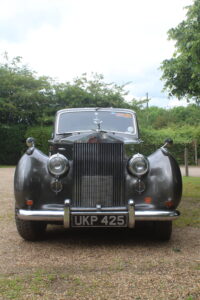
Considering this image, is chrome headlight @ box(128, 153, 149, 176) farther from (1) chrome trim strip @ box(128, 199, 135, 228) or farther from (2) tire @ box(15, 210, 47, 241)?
(2) tire @ box(15, 210, 47, 241)

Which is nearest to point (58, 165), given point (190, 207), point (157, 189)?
point (157, 189)

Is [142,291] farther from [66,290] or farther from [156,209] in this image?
[156,209]

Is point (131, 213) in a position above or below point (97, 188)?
below

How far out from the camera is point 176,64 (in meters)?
10.4

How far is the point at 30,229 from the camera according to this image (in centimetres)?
459

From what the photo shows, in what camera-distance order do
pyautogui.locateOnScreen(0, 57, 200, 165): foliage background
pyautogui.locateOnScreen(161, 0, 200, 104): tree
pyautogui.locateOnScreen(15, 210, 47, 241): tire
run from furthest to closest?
pyautogui.locateOnScreen(0, 57, 200, 165): foliage background
pyautogui.locateOnScreen(161, 0, 200, 104): tree
pyautogui.locateOnScreen(15, 210, 47, 241): tire

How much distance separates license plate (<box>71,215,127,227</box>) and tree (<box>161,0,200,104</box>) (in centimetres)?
479

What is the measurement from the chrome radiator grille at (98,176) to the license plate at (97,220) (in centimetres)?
19

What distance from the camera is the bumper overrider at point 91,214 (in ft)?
13.7

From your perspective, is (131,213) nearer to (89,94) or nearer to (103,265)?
(103,265)

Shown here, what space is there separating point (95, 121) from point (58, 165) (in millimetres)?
1767

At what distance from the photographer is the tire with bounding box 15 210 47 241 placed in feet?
15.0

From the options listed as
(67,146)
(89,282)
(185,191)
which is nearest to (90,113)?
(67,146)

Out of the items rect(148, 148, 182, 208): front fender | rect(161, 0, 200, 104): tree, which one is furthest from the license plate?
rect(161, 0, 200, 104): tree
